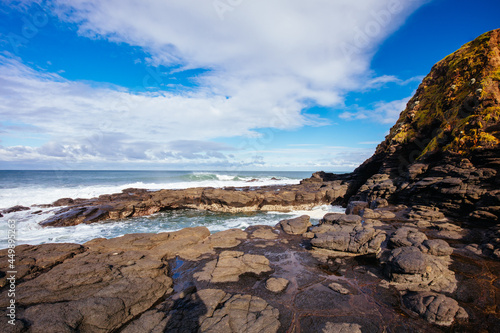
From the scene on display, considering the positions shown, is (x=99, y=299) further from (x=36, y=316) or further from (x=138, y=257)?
(x=138, y=257)

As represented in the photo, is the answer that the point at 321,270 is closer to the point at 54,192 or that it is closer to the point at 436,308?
the point at 436,308

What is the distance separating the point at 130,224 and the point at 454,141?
98.8 feet

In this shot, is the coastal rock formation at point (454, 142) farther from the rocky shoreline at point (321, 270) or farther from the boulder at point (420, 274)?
the boulder at point (420, 274)

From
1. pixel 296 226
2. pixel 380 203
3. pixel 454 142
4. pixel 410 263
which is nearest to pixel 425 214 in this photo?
pixel 380 203

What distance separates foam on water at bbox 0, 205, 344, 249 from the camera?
1645 cm

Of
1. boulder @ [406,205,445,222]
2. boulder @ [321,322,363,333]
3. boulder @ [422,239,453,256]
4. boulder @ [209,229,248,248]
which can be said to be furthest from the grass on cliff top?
boulder @ [209,229,248,248]

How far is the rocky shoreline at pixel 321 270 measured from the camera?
5645 millimetres

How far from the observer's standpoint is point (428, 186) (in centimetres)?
1653

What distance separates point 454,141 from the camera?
17.2 meters

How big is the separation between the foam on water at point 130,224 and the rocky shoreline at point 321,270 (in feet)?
21.8

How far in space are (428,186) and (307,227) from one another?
1068 centimetres

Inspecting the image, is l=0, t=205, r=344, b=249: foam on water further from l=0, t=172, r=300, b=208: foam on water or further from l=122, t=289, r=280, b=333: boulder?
l=122, t=289, r=280, b=333: boulder

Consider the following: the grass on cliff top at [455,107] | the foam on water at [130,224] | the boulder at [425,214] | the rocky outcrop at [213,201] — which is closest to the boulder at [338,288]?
the boulder at [425,214]

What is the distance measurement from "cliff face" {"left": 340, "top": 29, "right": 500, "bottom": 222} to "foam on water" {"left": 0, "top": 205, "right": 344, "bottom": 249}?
30.9ft
